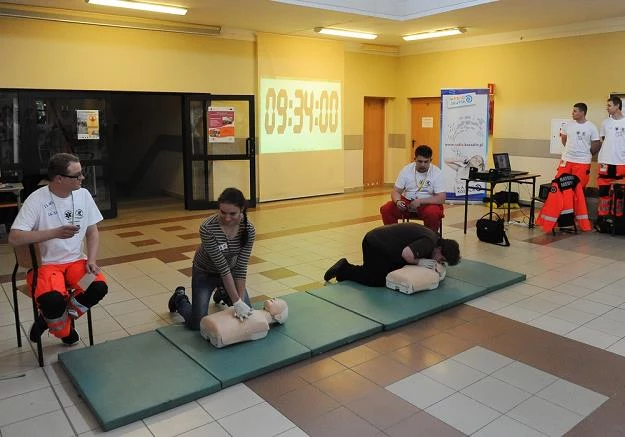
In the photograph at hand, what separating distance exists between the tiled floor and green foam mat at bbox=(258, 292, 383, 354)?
8cm

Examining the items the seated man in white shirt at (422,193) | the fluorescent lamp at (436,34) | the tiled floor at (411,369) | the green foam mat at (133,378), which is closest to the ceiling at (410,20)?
the fluorescent lamp at (436,34)

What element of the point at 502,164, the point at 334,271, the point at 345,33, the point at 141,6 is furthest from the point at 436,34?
the point at 334,271

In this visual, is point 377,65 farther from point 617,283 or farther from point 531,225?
point 617,283

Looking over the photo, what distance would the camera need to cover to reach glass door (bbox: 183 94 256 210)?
29.2ft

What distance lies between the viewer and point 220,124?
29.6ft

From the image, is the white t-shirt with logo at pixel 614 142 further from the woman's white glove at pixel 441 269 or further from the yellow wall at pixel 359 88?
the yellow wall at pixel 359 88

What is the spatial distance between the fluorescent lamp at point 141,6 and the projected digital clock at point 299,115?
2312 mm

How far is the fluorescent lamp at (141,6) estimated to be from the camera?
6.92 meters

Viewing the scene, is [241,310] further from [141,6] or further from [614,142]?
[614,142]

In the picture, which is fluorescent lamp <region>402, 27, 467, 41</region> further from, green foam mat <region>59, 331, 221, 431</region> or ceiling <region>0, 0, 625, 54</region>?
green foam mat <region>59, 331, 221, 431</region>

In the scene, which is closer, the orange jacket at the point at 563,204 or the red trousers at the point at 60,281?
the red trousers at the point at 60,281

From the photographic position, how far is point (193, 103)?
8875 millimetres

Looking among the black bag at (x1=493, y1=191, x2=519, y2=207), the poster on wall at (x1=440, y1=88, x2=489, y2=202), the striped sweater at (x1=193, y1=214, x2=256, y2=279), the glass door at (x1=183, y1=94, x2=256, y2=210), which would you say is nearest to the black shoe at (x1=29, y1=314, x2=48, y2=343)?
the striped sweater at (x1=193, y1=214, x2=256, y2=279)

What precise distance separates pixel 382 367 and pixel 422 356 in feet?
1.06
